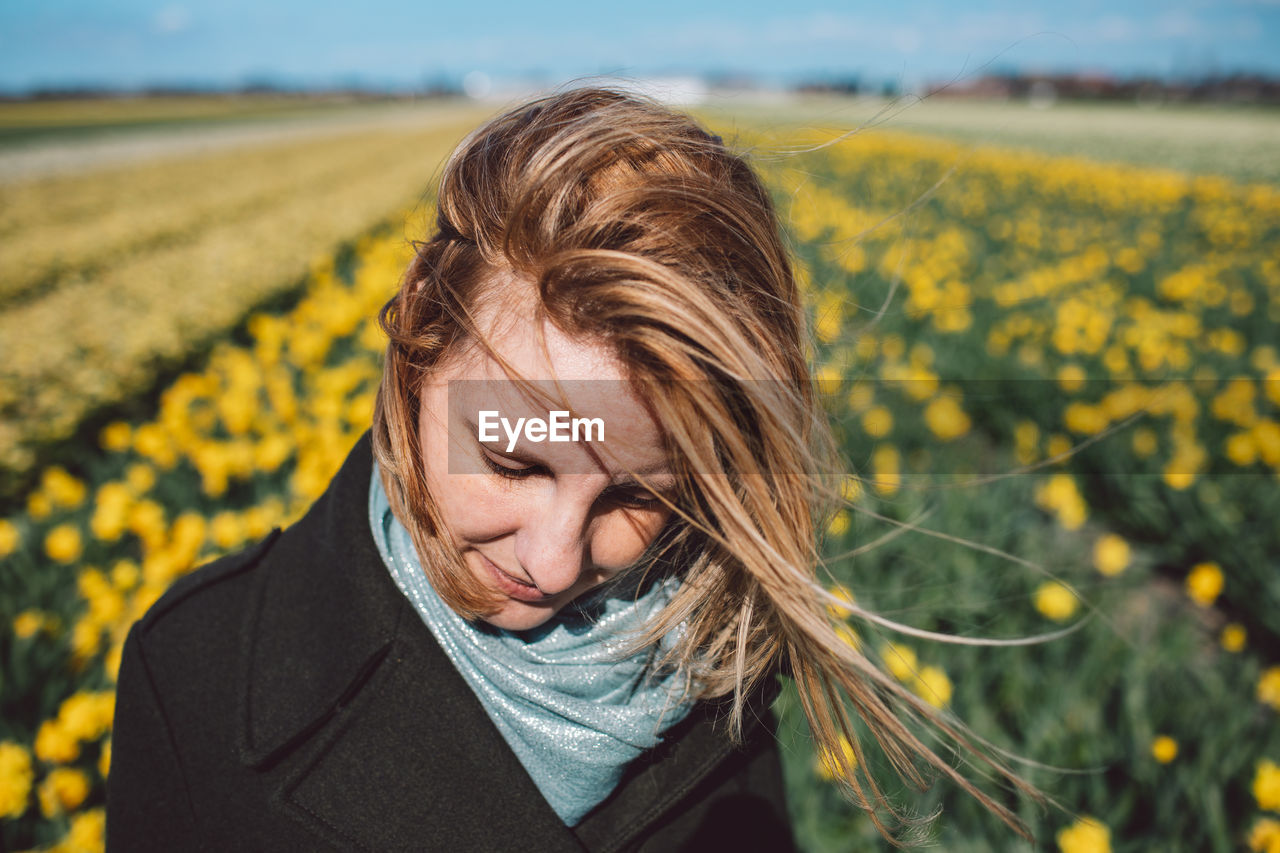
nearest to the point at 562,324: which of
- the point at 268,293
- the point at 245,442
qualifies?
the point at 245,442

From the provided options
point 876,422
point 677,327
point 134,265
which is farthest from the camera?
point 134,265

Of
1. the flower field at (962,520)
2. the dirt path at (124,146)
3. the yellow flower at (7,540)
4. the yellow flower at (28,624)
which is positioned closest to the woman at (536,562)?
the flower field at (962,520)

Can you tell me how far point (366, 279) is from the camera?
5.25 m

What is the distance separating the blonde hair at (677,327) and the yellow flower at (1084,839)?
109 cm

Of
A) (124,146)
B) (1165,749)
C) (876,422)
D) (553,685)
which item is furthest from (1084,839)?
(124,146)

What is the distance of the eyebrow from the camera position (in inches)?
33.7

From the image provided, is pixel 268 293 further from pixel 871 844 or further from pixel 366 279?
pixel 871 844

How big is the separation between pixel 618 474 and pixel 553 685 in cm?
42

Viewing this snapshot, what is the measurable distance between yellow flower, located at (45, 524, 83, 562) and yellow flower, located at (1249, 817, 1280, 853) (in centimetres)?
373

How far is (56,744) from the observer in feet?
5.86

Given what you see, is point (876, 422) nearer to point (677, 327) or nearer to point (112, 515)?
point (677, 327)

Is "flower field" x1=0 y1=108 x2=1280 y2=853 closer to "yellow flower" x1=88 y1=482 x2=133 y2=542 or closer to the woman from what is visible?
"yellow flower" x1=88 y1=482 x2=133 y2=542

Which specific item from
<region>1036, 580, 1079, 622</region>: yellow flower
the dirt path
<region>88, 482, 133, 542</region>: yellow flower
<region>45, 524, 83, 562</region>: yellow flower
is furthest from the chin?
the dirt path

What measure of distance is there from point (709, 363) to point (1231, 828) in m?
2.29
